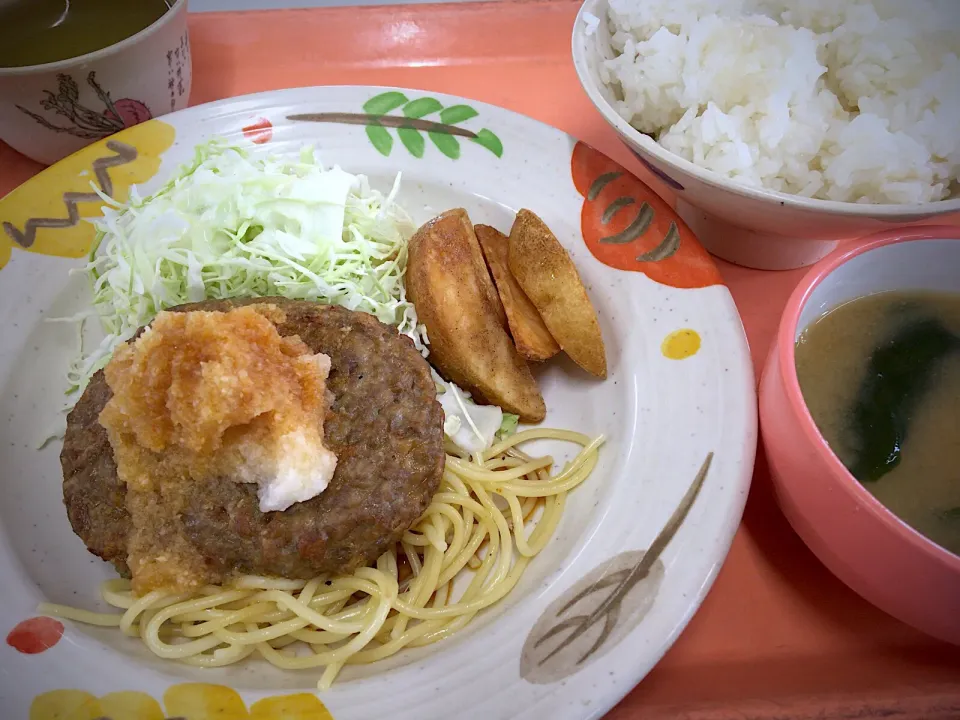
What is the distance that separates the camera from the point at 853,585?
5.10 feet

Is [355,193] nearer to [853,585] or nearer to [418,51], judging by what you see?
[418,51]

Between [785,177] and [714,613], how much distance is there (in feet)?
3.91

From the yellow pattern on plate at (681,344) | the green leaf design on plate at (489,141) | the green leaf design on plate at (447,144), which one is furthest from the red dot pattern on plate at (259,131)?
the yellow pattern on plate at (681,344)

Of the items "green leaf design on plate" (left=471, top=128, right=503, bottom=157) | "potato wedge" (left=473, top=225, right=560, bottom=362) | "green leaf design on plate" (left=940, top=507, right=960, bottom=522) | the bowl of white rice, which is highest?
the bowl of white rice

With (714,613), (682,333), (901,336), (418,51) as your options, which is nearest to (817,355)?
(901,336)

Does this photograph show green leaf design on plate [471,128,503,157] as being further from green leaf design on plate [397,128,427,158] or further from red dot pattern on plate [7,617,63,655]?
red dot pattern on plate [7,617,63,655]

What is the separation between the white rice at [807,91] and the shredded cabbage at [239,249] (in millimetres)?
943

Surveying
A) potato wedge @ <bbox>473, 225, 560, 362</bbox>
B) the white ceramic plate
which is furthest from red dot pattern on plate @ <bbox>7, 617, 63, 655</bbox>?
potato wedge @ <bbox>473, 225, 560, 362</bbox>

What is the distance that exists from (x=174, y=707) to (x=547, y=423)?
47.4 inches

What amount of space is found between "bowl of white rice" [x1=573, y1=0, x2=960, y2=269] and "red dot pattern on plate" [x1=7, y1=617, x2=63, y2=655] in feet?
6.15

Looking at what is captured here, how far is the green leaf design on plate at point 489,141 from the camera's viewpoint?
2350 millimetres

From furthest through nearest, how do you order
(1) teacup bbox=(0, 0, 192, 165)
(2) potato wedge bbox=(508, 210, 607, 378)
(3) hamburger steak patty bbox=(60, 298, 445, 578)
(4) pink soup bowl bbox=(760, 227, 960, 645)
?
(1) teacup bbox=(0, 0, 192, 165)
(2) potato wedge bbox=(508, 210, 607, 378)
(3) hamburger steak patty bbox=(60, 298, 445, 578)
(4) pink soup bowl bbox=(760, 227, 960, 645)

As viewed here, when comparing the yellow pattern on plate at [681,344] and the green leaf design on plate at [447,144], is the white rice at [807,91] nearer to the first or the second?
the yellow pattern on plate at [681,344]

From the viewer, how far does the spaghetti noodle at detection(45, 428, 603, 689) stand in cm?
163
